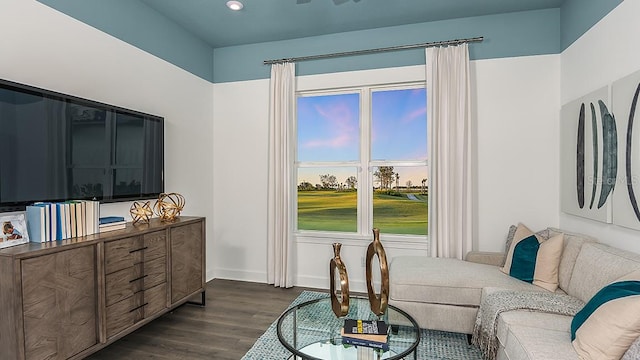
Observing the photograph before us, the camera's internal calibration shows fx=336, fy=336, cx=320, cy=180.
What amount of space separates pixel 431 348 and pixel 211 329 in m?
1.74

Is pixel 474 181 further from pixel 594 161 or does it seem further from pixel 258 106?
pixel 258 106

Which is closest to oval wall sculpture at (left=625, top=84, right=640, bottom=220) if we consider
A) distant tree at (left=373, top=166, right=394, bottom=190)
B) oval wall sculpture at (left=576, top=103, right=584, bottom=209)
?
oval wall sculpture at (left=576, top=103, right=584, bottom=209)

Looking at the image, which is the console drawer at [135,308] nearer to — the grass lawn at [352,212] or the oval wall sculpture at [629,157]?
the grass lawn at [352,212]

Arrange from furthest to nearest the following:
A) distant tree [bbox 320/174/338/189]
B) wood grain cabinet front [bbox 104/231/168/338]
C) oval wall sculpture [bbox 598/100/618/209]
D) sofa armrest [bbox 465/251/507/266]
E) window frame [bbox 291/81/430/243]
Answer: distant tree [bbox 320/174/338/189] < window frame [bbox 291/81/430/243] < sofa armrest [bbox 465/251/507/266] < oval wall sculpture [bbox 598/100/618/209] < wood grain cabinet front [bbox 104/231/168/338]

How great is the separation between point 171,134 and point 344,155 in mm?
1914

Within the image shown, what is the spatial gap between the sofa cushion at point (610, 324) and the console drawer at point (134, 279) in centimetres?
263

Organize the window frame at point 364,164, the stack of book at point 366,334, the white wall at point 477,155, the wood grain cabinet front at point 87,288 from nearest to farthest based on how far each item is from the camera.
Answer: the wood grain cabinet front at point 87,288 → the stack of book at point 366,334 → the white wall at point 477,155 → the window frame at point 364,164

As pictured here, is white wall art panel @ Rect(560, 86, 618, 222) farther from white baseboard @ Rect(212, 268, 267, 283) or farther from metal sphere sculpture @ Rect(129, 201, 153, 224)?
metal sphere sculpture @ Rect(129, 201, 153, 224)

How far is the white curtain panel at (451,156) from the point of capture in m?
3.32

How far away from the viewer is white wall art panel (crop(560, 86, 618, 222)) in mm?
2385

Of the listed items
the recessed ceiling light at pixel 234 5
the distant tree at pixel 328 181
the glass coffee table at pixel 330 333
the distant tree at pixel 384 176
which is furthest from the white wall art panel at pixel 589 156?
the recessed ceiling light at pixel 234 5

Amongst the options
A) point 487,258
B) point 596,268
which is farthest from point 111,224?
point 596,268

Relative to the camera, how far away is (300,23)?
11.6ft

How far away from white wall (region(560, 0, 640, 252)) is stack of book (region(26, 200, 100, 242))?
3569 millimetres
